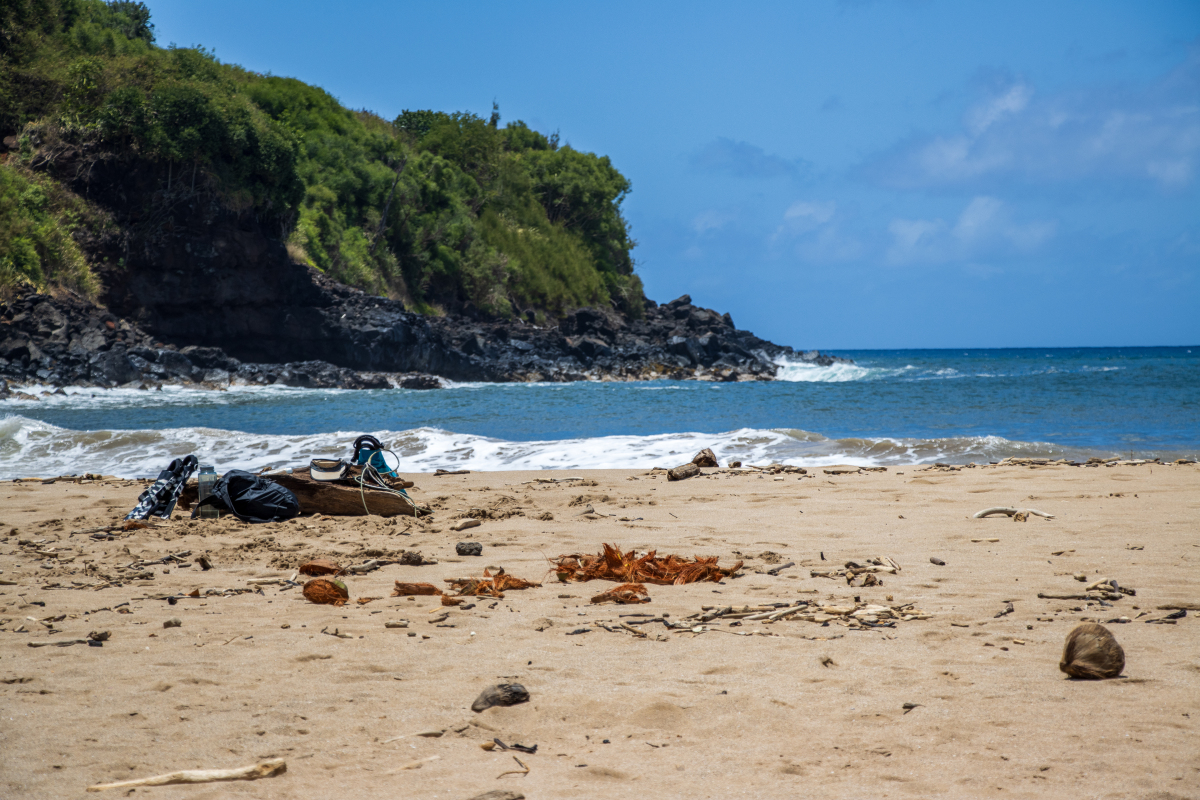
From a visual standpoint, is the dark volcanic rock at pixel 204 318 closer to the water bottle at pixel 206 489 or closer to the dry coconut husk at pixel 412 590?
the water bottle at pixel 206 489

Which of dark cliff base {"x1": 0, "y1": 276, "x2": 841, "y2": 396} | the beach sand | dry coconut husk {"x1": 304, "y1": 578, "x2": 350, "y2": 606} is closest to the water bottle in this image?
the beach sand

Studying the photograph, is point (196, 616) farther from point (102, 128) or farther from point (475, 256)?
point (475, 256)

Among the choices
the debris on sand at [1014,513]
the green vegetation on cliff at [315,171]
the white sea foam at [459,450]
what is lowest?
the white sea foam at [459,450]

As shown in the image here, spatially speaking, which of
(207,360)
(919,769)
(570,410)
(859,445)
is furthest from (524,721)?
(207,360)

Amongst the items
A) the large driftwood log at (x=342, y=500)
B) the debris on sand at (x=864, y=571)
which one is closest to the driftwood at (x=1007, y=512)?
the debris on sand at (x=864, y=571)

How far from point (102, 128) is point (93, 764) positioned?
32.7 meters

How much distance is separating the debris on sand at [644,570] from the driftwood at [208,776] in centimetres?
226

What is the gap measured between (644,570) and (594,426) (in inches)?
442

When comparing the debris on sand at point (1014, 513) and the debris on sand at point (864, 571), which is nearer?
the debris on sand at point (864, 571)

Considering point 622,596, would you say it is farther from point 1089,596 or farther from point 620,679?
point 1089,596

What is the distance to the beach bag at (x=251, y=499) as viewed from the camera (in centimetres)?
617

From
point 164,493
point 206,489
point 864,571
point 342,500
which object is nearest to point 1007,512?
point 864,571

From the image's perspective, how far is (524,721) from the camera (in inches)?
96.7

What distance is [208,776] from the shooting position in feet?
6.80
